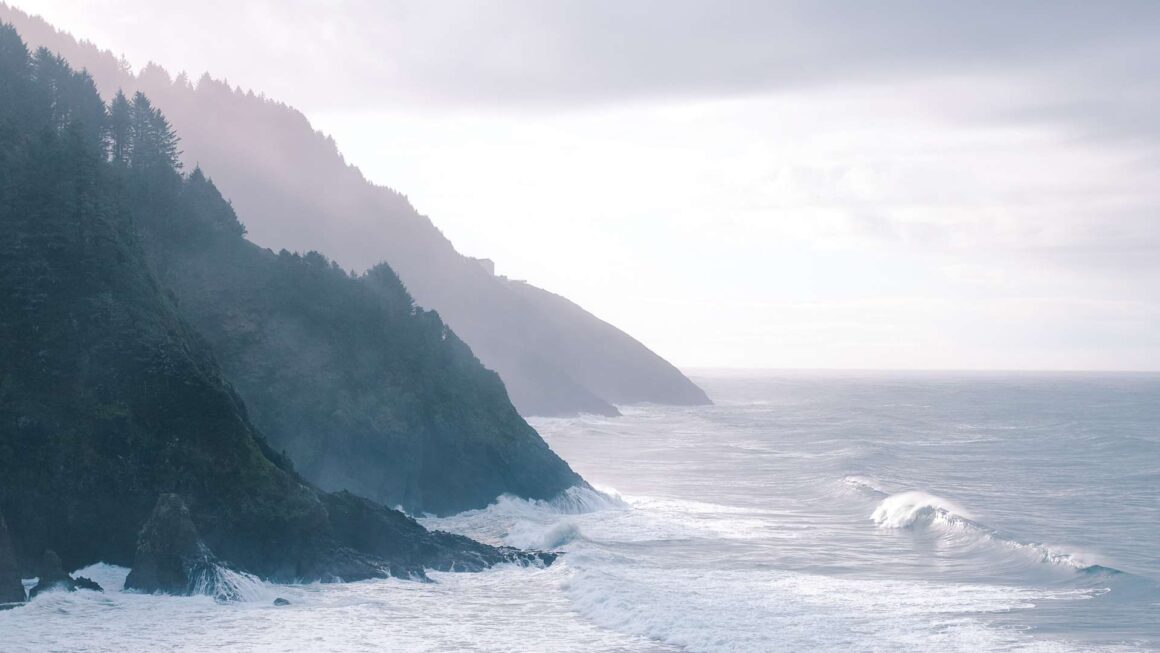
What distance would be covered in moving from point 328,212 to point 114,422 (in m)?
68.6

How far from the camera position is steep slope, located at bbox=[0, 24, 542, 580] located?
2466cm

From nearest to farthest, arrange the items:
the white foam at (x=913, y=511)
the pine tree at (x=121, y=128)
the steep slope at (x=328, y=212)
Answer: the white foam at (x=913, y=511) < the pine tree at (x=121, y=128) < the steep slope at (x=328, y=212)

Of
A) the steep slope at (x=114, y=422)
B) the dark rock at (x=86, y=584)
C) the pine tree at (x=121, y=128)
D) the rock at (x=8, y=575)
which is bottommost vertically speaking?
the dark rock at (x=86, y=584)

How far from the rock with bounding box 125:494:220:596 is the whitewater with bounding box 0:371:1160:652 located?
478 millimetres

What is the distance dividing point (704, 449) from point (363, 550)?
4736cm

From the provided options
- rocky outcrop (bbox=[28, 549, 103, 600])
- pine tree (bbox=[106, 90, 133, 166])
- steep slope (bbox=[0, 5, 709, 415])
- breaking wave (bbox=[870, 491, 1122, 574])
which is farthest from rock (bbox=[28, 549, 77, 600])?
steep slope (bbox=[0, 5, 709, 415])

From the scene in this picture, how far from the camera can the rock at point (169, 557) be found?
78.0ft

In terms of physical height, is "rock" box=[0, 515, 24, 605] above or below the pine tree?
below

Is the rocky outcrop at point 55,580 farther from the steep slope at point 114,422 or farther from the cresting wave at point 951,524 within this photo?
the cresting wave at point 951,524

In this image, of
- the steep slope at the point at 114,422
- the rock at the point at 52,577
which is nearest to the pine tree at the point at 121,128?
the steep slope at the point at 114,422

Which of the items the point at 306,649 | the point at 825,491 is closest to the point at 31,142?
the point at 306,649

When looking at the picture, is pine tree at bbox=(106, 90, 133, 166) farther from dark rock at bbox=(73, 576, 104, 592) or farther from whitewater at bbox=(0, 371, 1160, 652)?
dark rock at bbox=(73, 576, 104, 592)

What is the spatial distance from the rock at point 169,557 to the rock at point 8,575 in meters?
2.42

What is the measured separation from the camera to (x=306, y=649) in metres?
20.7
